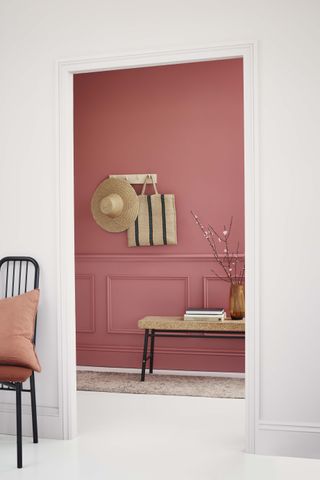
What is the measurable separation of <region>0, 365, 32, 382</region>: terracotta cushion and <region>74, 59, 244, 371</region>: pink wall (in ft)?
7.40

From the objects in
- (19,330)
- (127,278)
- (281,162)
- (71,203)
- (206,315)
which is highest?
(281,162)

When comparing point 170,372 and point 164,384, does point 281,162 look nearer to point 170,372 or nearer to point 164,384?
point 164,384

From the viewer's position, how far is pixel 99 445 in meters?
3.61

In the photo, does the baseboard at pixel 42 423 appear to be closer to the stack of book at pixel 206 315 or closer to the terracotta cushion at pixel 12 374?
the terracotta cushion at pixel 12 374

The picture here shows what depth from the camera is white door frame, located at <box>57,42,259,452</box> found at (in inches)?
136

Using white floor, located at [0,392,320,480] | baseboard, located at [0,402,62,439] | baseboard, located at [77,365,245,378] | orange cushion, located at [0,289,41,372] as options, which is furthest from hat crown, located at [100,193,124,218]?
baseboard, located at [0,402,62,439]

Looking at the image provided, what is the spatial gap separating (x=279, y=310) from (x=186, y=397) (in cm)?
152

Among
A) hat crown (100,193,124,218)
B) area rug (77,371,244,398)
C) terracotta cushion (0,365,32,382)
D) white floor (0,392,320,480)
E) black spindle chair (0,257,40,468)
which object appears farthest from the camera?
hat crown (100,193,124,218)

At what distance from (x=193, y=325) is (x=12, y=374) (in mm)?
1965

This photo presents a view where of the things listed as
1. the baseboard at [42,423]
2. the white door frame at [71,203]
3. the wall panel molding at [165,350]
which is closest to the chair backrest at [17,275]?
the white door frame at [71,203]

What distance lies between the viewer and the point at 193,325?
4973 millimetres

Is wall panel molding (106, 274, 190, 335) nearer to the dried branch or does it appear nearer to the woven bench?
the woven bench

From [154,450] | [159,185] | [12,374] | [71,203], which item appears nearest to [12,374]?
[12,374]

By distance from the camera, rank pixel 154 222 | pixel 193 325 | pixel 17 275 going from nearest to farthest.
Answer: pixel 17 275 → pixel 193 325 → pixel 154 222
